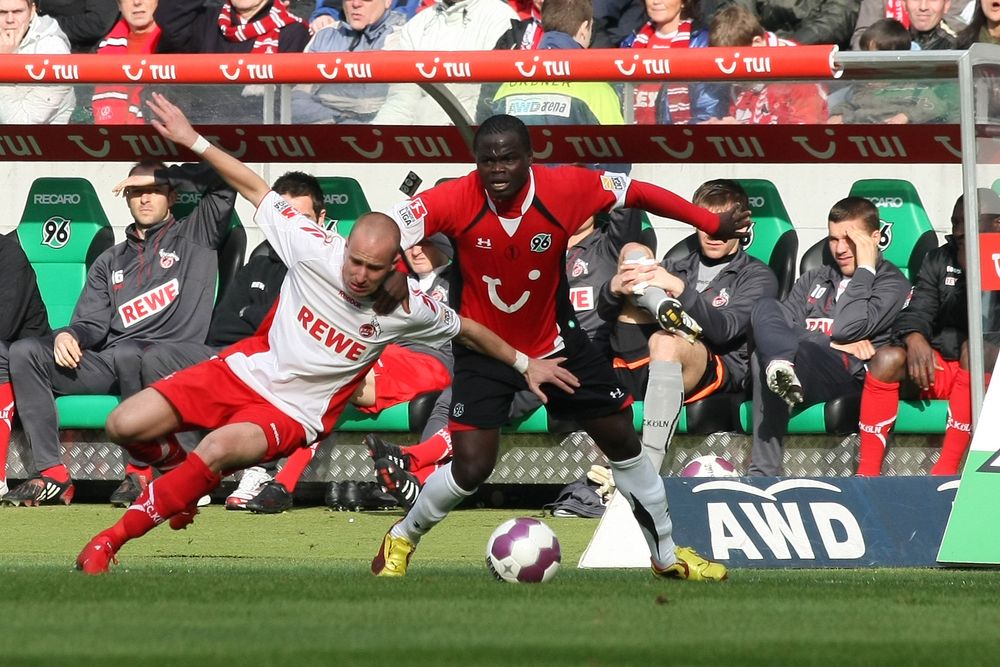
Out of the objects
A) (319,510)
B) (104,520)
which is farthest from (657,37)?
(104,520)

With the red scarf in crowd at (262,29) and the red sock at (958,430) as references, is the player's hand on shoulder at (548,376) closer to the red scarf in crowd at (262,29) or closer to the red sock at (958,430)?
the red sock at (958,430)

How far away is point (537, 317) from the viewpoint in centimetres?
720

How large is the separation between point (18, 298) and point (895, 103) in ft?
18.5

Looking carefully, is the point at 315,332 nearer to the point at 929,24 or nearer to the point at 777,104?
the point at 777,104

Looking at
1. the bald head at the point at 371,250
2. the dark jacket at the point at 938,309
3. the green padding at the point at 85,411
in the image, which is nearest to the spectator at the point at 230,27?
the green padding at the point at 85,411

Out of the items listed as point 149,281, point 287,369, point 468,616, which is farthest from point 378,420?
point 468,616

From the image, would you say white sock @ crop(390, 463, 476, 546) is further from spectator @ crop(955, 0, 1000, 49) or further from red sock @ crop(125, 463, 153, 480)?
spectator @ crop(955, 0, 1000, 49)

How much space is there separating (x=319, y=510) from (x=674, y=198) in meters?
4.12

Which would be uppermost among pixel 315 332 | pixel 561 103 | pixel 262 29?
pixel 262 29

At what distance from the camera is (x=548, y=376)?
6789mm

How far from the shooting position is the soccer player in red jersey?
7016 mm

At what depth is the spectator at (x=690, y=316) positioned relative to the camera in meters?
9.52

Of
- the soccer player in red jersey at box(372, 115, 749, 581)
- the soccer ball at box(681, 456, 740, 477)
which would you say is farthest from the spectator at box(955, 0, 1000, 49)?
the soccer player in red jersey at box(372, 115, 749, 581)

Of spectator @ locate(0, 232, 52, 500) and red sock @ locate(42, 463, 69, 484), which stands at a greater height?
spectator @ locate(0, 232, 52, 500)
